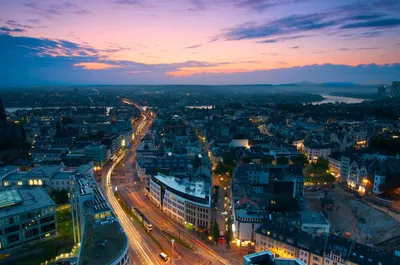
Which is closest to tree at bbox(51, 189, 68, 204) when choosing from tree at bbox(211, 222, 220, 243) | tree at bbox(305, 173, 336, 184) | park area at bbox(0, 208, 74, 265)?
park area at bbox(0, 208, 74, 265)

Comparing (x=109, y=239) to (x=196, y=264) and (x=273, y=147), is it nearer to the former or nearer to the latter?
(x=196, y=264)

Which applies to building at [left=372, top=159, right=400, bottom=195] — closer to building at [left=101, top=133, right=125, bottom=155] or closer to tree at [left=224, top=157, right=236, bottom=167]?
tree at [left=224, top=157, right=236, bottom=167]

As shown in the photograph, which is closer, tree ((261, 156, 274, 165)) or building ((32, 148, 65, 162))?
tree ((261, 156, 274, 165))

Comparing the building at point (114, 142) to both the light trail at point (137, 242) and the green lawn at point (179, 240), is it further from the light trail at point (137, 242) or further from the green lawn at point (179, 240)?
the green lawn at point (179, 240)

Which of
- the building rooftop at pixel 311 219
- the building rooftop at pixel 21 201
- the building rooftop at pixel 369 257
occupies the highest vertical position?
the building rooftop at pixel 21 201

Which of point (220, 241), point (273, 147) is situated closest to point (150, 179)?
point (220, 241)

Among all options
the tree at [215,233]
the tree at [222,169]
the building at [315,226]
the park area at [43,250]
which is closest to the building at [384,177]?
the building at [315,226]
